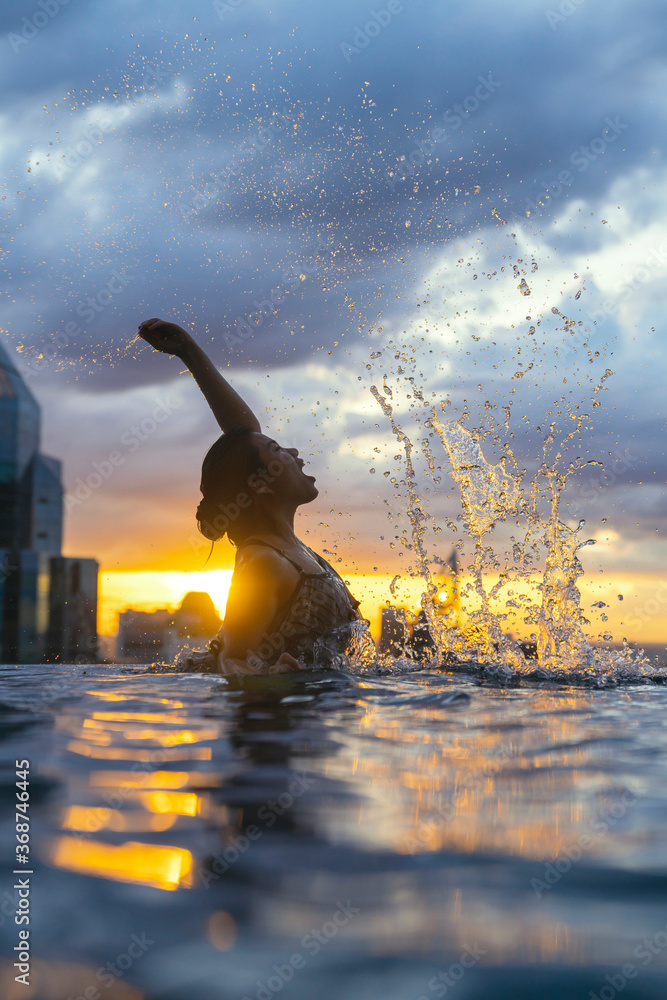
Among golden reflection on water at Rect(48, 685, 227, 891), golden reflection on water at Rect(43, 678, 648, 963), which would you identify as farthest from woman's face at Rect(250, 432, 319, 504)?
golden reflection on water at Rect(43, 678, 648, 963)

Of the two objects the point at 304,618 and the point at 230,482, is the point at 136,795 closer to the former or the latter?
the point at 304,618

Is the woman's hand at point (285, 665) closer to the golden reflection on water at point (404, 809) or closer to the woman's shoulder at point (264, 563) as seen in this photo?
the woman's shoulder at point (264, 563)

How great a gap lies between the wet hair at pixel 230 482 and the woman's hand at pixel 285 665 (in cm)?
109

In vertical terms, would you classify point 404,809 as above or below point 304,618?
below

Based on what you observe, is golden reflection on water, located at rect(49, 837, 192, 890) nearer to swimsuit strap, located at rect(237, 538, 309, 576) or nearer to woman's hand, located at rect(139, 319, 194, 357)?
swimsuit strap, located at rect(237, 538, 309, 576)

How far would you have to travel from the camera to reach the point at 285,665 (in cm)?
410

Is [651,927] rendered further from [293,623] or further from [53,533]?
[53,533]

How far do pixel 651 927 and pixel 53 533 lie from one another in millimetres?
64666

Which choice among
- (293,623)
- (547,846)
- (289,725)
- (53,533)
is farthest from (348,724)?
(53,533)

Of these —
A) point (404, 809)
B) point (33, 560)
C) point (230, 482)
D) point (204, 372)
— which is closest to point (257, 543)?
point (230, 482)

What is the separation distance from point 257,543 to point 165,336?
1477mm

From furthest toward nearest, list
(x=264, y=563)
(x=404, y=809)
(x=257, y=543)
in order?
1. (x=257, y=543)
2. (x=264, y=563)
3. (x=404, y=809)

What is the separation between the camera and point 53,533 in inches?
2409

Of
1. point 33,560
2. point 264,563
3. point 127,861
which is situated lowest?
point 127,861
